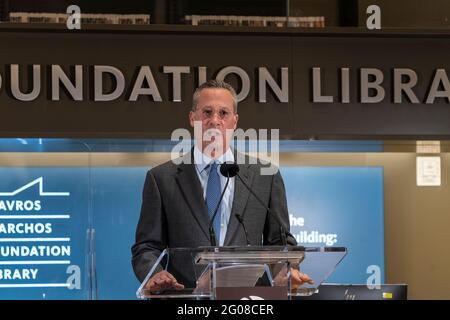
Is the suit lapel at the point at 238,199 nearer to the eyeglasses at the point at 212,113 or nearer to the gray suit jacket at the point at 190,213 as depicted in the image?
the gray suit jacket at the point at 190,213

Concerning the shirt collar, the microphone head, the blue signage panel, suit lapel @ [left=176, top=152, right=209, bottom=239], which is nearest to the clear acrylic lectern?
the microphone head

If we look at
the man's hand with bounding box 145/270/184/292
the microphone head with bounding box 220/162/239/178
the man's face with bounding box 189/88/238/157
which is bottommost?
the man's hand with bounding box 145/270/184/292

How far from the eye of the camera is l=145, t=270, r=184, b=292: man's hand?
3.58 metres

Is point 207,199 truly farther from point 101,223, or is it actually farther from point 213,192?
point 101,223

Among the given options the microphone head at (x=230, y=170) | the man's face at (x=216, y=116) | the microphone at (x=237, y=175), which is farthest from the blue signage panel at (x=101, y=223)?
the microphone head at (x=230, y=170)

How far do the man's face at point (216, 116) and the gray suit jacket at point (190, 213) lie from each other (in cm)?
14

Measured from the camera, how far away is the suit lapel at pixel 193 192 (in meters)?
4.46

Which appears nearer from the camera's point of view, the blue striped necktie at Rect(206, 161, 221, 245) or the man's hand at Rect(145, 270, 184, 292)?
the man's hand at Rect(145, 270, 184, 292)

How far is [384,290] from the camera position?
4785 mm

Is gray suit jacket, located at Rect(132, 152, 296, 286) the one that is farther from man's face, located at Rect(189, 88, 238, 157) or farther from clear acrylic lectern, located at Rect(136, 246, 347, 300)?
clear acrylic lectern, located at Rect(136, 246, 347, 300)
